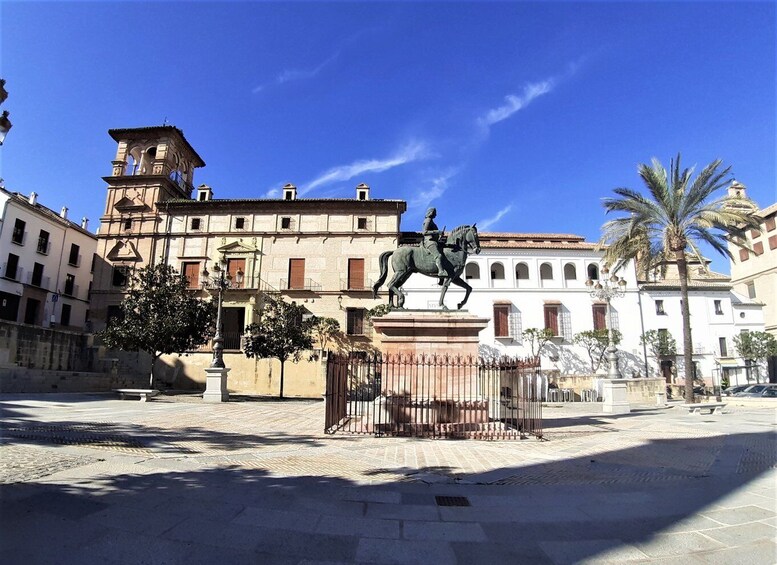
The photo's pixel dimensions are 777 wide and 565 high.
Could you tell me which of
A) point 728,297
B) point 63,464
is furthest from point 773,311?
point 63,464

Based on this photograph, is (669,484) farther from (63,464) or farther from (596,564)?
(63,464)

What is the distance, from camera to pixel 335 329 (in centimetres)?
3275

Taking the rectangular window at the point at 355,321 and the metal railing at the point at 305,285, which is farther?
the metal railing at the point at 305,285

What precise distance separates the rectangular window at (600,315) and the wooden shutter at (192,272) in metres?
31.9

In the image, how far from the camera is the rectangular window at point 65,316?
38250 millimetres

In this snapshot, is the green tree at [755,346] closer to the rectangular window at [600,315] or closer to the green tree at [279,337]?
the rectangular window at [600,315]

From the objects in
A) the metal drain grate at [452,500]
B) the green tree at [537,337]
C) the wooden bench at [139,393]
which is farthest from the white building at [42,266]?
the metal drain grate at [452,500]

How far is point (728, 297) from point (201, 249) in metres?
44.2

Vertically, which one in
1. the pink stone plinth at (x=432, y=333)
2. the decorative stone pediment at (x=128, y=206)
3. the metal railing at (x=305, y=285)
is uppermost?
the decorative stone pediment at (x=128, y=206)

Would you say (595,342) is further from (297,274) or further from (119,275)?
(119,275)

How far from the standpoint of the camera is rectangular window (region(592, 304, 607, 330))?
35906 millimetres

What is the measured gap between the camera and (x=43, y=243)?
3709 cm

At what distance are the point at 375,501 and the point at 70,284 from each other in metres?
45.6

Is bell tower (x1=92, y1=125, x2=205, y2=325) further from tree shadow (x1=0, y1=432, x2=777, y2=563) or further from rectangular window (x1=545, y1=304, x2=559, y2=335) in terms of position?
tree shadow (x1=0, y1=432, x2=777, y2=563)
